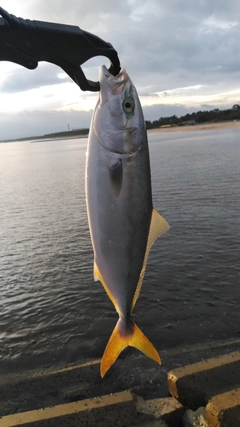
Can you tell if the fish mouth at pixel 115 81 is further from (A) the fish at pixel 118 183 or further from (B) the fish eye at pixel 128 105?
(B) the fish eye at pixel 128 105

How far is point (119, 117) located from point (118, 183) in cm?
59

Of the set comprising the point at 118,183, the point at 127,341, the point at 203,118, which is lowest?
the point at 203,118

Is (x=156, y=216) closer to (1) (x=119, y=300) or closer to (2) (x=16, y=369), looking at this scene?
(1) (x=119, y=300)

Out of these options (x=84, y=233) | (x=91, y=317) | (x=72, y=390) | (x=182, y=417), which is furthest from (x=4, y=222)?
(x=182, y=417)

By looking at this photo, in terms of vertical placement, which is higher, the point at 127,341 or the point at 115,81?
the point at 115,81

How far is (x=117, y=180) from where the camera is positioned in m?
3.33

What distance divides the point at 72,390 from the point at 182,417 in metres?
2.23

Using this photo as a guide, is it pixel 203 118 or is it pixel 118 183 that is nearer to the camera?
pixel 118 183

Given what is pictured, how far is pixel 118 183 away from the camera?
3.35 meters

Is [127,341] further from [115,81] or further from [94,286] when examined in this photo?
[94,286]

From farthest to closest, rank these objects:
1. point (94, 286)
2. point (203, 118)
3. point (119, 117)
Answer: point (203, 118) → point (94, 286) → point (119, 117)

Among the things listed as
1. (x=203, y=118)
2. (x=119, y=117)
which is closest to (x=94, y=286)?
(x=119, y=117)

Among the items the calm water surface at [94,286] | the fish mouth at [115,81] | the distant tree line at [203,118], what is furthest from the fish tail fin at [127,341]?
the distant tree line at [203,118]

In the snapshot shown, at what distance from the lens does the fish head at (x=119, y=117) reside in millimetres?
3289
